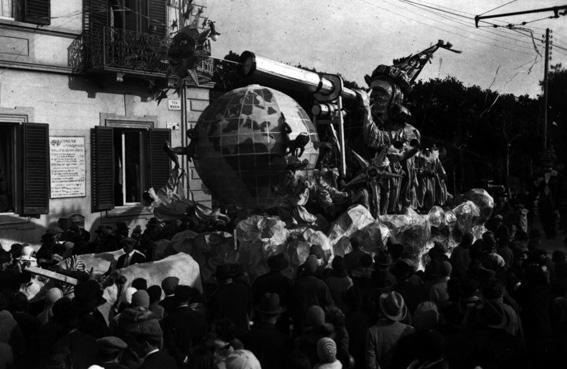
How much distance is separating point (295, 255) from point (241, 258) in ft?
2.93

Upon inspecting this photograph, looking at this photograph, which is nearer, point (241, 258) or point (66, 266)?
point (66, 266)

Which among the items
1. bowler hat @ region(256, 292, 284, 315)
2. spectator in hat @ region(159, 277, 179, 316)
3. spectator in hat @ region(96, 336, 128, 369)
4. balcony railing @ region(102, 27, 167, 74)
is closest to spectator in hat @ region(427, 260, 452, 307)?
bowler hat @ region(256, 292, 284, 315)

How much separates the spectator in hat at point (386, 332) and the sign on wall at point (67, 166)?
11.9 metres

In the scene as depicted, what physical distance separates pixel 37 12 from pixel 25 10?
25cm

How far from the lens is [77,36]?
16.3 m

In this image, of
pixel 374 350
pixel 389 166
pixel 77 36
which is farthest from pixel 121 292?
pixel 77 36

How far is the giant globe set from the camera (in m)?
11.8

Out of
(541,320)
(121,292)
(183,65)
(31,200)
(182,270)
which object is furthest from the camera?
(31,200)

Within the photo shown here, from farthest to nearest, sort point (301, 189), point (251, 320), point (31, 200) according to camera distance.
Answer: point (31, 200)
point (301, 189)
point (251, 320)

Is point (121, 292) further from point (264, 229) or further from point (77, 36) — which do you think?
point (77, 36)

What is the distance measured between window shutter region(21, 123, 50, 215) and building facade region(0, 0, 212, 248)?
0.07ft

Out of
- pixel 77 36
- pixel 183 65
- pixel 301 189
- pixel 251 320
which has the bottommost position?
pixel 251 320

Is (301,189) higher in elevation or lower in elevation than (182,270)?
higher

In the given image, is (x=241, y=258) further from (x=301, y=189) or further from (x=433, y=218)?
(x=433, y=218)
